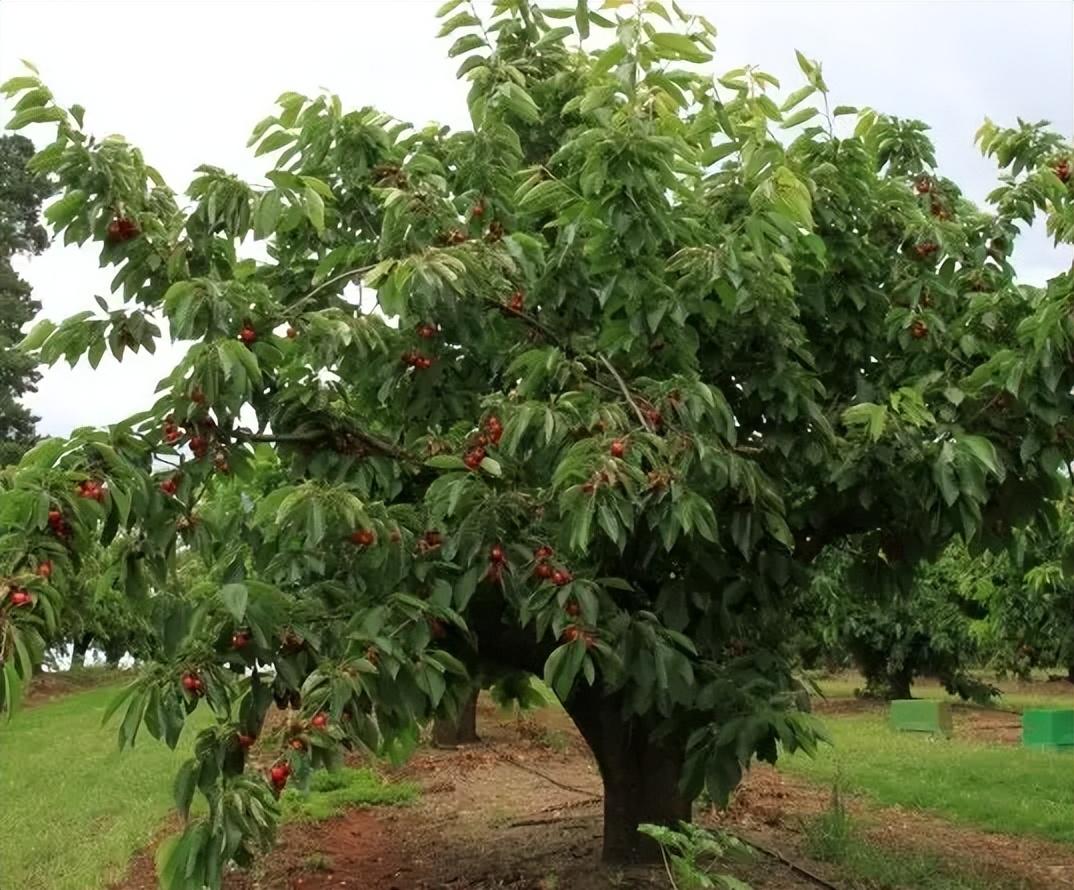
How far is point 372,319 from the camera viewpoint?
4.59m

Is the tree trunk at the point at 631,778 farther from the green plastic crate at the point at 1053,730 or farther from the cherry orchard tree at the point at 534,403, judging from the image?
the green plastic crate at the point at 1053,730

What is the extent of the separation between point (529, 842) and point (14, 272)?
27.0m

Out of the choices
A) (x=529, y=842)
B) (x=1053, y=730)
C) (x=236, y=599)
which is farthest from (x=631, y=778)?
(x=1053, y=730)

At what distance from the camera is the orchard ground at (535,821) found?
22.8 ft

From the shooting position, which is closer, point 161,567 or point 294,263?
point 161,567

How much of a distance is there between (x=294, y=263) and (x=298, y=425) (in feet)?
3.73

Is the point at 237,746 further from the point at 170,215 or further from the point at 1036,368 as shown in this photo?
the point at 1036,368

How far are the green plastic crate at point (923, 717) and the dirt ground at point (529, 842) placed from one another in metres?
6.48

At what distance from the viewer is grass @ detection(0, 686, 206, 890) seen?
26.1 ft

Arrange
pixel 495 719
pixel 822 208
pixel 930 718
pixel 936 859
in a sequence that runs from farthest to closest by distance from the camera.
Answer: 1. pixel 930 718
2. pixel 495 719
3. pixel 936 859
4. pixel 822 208

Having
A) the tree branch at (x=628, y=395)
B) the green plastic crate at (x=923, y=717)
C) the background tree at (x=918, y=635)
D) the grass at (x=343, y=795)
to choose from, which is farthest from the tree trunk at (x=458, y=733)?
the tree branch at (x=628, y=395)

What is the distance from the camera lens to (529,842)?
7.70 metres

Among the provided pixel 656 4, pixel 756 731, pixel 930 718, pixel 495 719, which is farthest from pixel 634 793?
pixel 930 718

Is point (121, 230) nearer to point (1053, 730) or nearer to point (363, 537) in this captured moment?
point (363, 537)
